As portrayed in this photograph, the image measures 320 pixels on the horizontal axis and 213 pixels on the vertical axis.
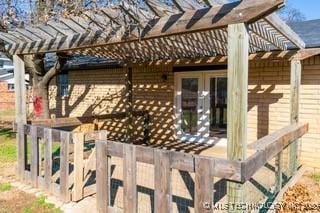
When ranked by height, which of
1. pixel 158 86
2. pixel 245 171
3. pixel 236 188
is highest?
pixel 158 86

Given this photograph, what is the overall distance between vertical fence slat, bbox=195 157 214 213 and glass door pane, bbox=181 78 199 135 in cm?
607

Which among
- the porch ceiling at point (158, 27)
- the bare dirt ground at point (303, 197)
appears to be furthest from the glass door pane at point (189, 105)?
the bare dirt ground at point (303, 197)

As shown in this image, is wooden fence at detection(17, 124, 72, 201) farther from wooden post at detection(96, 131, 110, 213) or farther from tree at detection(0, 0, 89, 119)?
tree at detection(0, 0, 89, 119)

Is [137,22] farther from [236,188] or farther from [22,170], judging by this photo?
[22,170]

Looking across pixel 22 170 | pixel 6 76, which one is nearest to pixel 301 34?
pixel 22 170

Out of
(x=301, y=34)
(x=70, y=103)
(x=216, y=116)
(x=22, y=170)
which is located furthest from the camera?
(x=70, y=103)

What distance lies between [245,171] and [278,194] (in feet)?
7.16

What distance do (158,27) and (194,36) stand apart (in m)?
2.18

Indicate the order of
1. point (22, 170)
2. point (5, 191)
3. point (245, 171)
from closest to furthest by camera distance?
point (245, 171) → point (5, 191) → point (22, 170)

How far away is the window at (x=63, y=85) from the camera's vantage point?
47.5ft

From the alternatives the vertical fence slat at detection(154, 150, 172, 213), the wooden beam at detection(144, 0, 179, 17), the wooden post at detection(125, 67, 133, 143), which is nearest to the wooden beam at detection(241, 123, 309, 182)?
the vertical fence slat at detection(154, 150, 172, 213)

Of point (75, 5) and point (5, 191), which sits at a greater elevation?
point (75, 5)

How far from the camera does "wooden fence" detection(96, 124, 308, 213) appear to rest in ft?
10.8

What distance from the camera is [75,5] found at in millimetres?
5555
